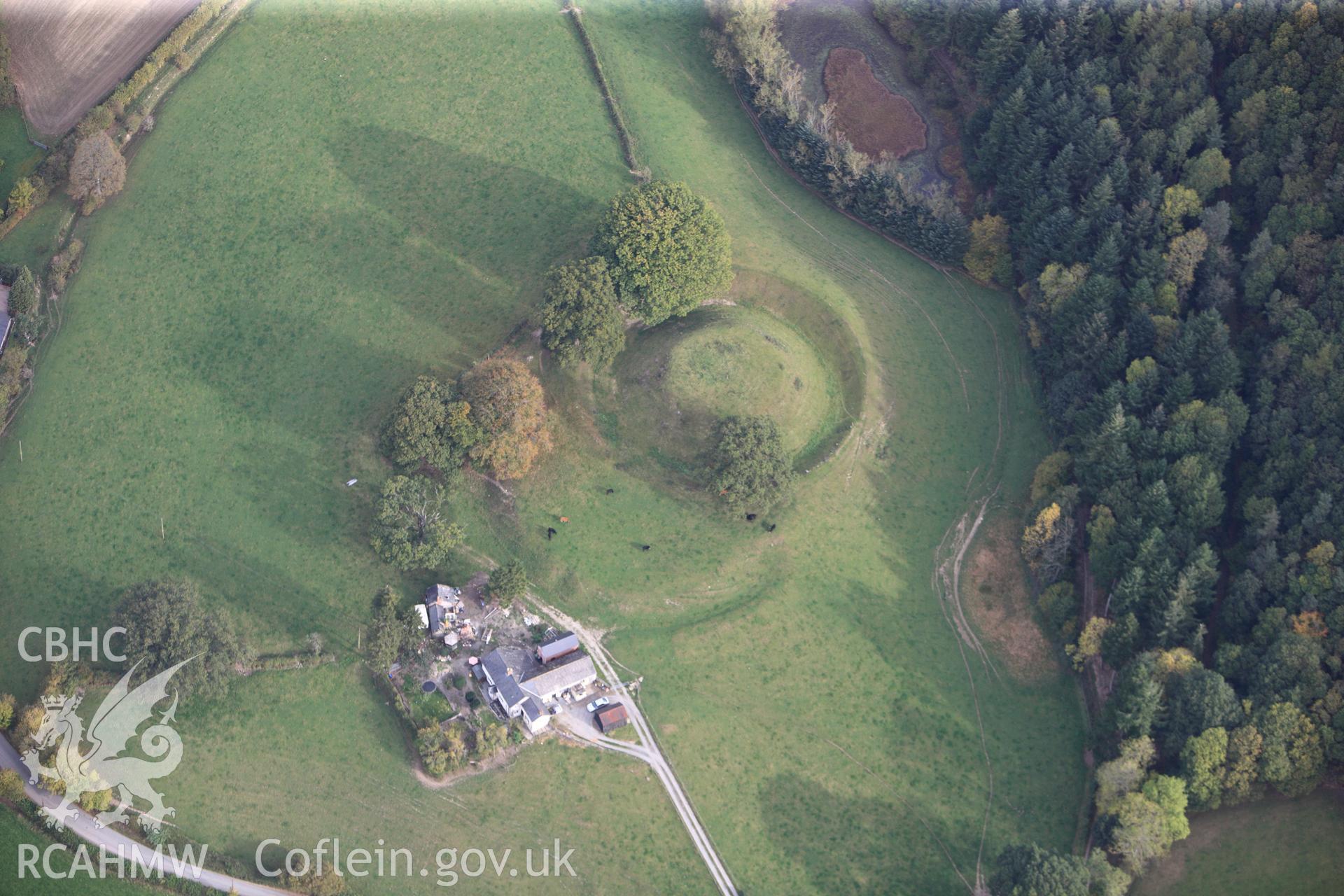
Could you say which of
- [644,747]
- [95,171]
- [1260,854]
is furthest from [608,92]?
[1260,854]

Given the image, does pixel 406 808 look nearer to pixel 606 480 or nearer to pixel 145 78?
pixel 606 480

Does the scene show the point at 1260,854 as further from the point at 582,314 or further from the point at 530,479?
the point at 582,314

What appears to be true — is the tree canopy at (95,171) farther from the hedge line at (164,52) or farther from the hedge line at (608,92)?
the hedge line at (608,92)

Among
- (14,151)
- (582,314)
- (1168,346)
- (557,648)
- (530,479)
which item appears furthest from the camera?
(14,151)

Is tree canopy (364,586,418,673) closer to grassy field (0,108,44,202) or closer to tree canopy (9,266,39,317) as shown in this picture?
tree canopy (9,266,39,317)

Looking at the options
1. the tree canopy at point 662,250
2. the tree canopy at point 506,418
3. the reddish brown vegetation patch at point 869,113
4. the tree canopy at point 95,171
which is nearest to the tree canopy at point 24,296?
the tree canopy at point 95,171

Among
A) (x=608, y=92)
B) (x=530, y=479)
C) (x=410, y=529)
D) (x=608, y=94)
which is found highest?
(x=608, y=92)

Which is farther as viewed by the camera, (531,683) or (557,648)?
(557,648)
